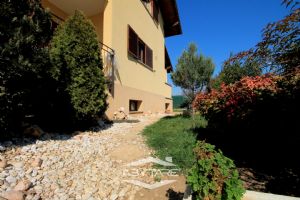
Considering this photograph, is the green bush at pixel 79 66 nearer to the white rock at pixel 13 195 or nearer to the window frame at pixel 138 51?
the white rock at pixel 13 195

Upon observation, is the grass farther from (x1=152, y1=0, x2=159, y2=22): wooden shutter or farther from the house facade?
(x1=152, y1=0, x2=159, y2=22): wooden shutter

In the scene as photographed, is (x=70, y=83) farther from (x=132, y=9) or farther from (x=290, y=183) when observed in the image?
(x=132, y=9)

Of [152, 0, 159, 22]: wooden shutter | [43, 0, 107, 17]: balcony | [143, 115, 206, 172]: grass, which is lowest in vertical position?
[143, 115, 206, 172]: grass

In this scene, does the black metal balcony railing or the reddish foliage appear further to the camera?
the black metal balcony railing

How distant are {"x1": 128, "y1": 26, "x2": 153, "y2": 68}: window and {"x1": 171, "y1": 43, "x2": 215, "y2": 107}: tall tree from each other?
342 centimetres

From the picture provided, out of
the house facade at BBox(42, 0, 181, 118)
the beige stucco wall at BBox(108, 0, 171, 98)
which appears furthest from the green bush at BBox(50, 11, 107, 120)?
the beige stucco wall at BBox(108, 0, 171, 98)

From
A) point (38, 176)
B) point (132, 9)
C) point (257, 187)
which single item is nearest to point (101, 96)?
point (38, 176)

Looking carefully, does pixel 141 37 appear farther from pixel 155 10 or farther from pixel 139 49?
pixel 155 10

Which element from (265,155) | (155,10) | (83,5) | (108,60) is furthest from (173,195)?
(155,10)

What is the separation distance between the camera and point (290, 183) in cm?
341

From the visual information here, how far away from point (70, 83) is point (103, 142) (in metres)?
1.74

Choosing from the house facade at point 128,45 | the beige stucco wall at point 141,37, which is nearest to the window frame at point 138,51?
the house facade at point 128,45

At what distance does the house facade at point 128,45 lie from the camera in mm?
8227

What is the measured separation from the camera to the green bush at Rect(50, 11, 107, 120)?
18.1ft
